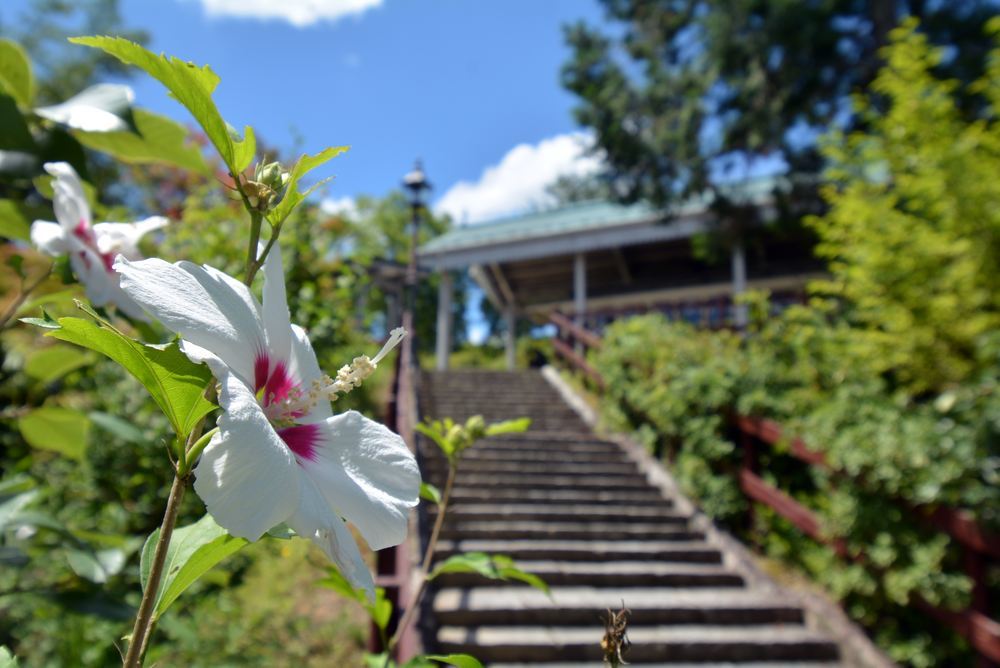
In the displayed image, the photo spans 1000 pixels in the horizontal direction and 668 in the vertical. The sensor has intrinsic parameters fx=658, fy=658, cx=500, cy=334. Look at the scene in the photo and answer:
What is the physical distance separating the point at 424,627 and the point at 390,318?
13733 millimetres

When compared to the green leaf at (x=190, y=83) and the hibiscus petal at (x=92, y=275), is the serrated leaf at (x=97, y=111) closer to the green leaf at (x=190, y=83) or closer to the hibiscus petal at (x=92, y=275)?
the hibiscus petal at (x=92, y=275)

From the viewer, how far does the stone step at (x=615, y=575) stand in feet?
16.4

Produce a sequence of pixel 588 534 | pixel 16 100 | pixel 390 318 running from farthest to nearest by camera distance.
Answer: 1. pixel 390 318
2. pixel 588 534
3. pixel 16 100

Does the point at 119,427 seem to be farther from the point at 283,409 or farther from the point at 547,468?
the point at 547,468

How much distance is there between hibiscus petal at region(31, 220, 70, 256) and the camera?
818 millimetres

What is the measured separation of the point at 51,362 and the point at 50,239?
23.3 inches

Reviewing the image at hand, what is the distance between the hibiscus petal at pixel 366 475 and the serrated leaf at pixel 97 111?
0.54 meters

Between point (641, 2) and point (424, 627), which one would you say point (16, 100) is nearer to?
point (424, 627)

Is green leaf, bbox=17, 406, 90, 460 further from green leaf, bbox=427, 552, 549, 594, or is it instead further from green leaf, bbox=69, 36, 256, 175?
green leaf, bbox=69, 36, 256, 175

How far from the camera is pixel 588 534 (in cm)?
578

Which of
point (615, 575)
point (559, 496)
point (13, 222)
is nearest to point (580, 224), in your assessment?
point (559, 496)

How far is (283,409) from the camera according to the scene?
543 millimetres

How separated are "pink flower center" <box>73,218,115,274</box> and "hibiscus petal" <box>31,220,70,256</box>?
0.02 meters

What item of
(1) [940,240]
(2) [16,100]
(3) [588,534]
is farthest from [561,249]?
(2) [16,100]
